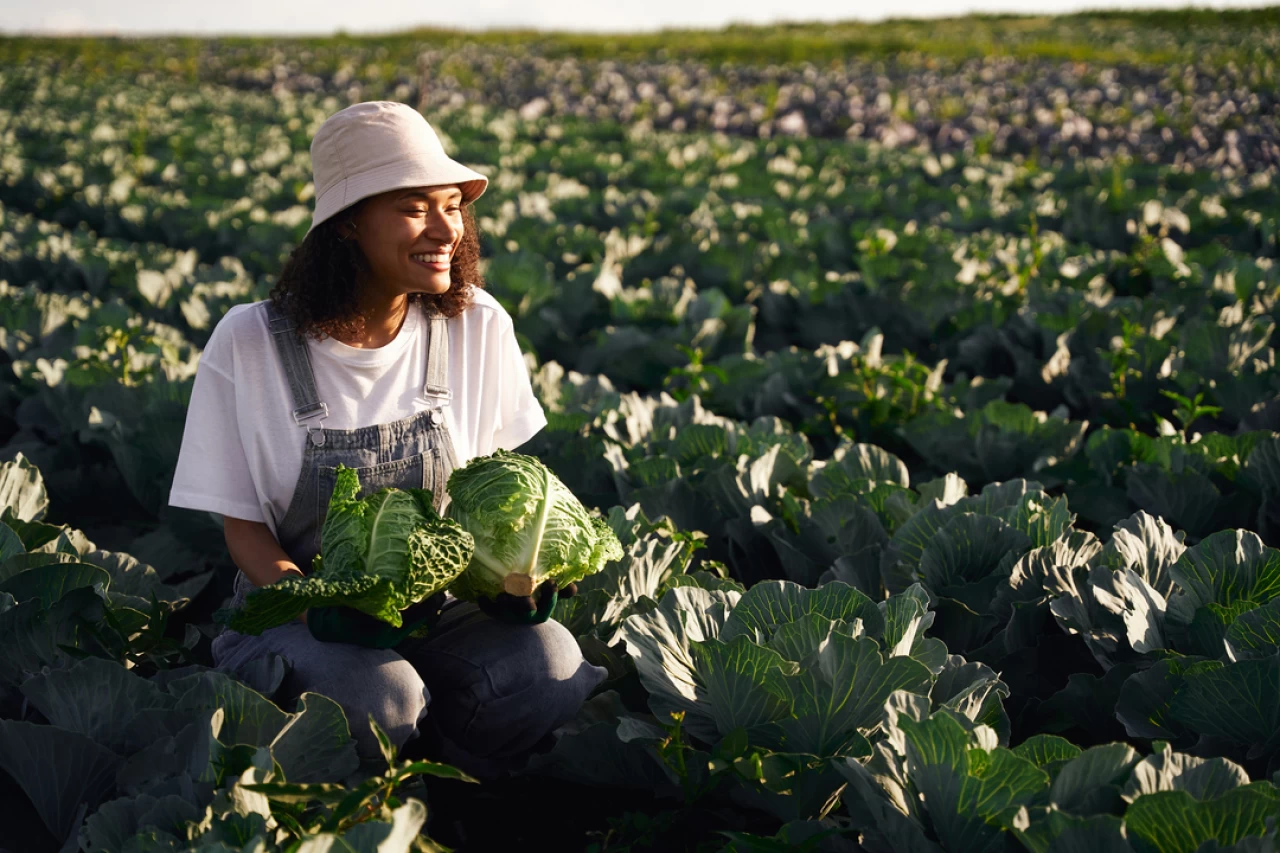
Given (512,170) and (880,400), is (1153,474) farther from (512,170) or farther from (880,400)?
(512,170)

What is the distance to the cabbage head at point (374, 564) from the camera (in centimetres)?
→ 182

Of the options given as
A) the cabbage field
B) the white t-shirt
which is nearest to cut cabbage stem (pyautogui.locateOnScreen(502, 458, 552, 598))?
the cabbage field

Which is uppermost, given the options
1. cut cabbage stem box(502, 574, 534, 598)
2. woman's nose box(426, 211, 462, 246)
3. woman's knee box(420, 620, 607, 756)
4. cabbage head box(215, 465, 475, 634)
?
woman's nose box(426, 211, 462, 246)

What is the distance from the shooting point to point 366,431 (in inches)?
87.4

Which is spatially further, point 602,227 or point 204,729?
point 602,227

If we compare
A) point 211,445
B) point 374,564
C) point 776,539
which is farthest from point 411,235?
point 776,539

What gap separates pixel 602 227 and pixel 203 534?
508 centimetres

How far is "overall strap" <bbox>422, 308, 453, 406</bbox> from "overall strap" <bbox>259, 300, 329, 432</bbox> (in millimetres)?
220

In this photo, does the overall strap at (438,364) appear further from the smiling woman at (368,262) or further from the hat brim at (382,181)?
the hat brim at (382,181)

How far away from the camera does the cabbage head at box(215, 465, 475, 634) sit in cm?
182

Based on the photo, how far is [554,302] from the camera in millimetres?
5379

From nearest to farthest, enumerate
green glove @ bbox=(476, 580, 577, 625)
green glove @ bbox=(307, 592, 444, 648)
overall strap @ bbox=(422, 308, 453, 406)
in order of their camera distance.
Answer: green glove @ bbox=(307, 592, 444, 648)
green glove @ bbox=(476, 580, 577, 625)
overall strap @ bbox=(422, 308, 453, 406)

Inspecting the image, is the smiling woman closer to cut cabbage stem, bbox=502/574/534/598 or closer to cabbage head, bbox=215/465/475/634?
cabbage head, bbox=215/465/475/634

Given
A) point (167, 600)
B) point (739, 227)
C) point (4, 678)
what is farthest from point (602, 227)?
point (4, 678)
